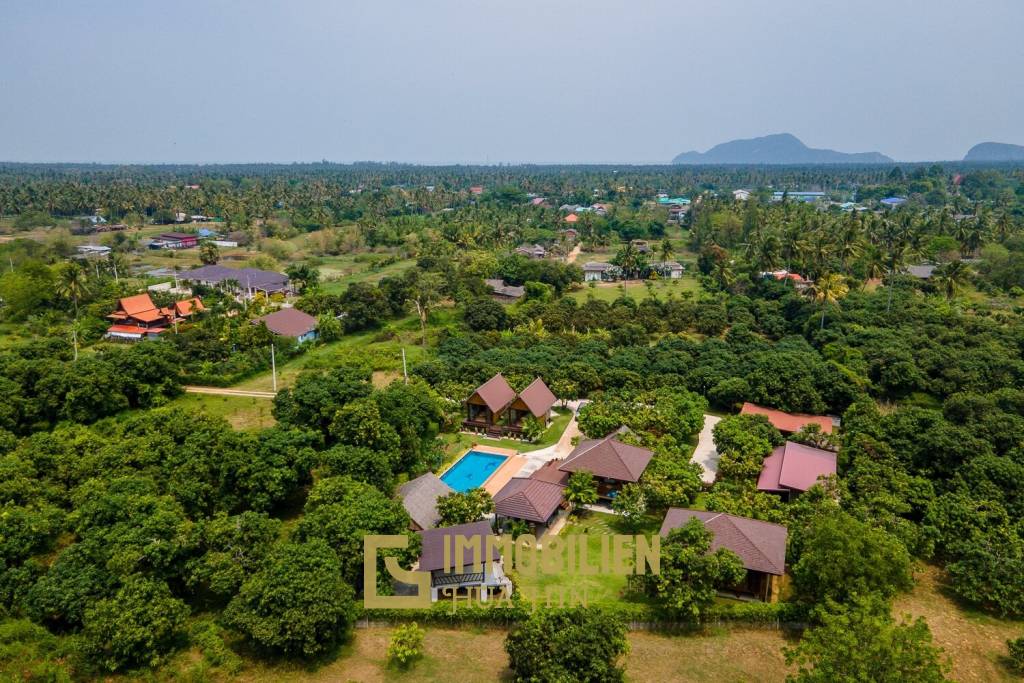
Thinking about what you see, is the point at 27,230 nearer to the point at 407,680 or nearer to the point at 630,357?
the point at 630,357

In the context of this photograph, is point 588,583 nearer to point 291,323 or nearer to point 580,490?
point 580,490

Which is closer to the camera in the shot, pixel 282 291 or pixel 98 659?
pixel 98 659

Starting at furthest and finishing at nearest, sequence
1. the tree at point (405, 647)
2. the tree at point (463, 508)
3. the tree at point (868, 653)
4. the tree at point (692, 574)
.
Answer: the tree at point (463, 508)
the tree at point (692, 574)
the tree at point (405, 647)
the tree at point (868, 653)

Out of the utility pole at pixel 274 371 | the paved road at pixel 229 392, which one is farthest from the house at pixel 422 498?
the utility pole at pixel 274 371

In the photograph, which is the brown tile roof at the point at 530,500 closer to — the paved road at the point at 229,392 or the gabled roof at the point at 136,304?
the paved road at the point at 229,392

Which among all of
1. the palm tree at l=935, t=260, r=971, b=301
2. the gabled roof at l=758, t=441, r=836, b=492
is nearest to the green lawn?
the gabled roof at l=758, t=441, r=836, b=492

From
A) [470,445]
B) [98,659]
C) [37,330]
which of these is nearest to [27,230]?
[37,330]

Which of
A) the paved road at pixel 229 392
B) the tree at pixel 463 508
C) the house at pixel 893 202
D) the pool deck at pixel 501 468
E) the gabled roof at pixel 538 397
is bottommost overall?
the pool deck at pixel 501 468
